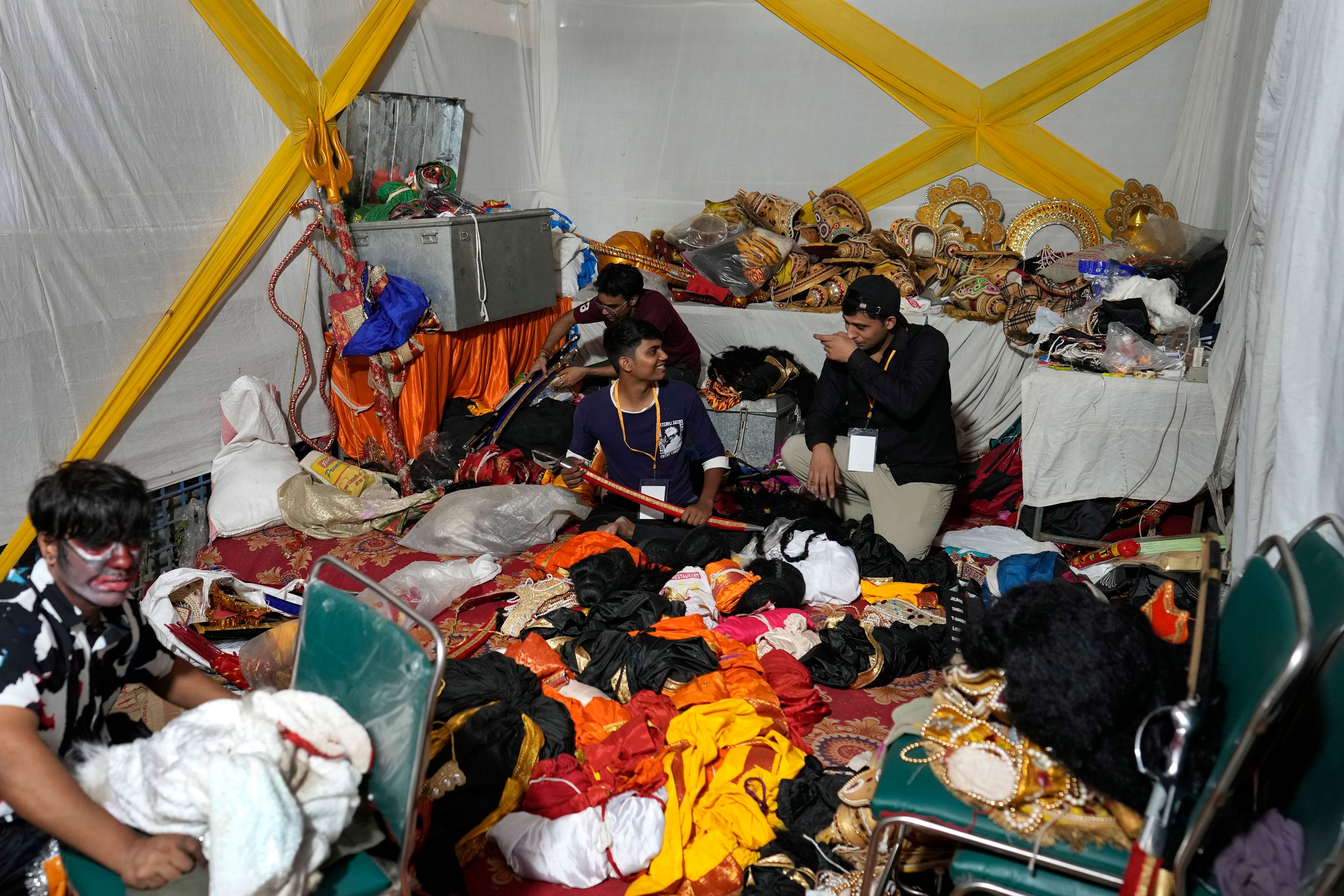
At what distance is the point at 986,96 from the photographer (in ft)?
19.1

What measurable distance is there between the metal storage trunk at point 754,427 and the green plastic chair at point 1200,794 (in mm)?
3317

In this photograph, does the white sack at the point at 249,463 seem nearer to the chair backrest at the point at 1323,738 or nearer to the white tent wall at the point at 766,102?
the white tent wall at the point at 766,102

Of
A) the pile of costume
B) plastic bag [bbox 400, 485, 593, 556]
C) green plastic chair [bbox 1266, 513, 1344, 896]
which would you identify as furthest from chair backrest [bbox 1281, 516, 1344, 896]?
plastic bag [bbox 400, 485, 593, 556]

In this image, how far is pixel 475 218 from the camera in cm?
520

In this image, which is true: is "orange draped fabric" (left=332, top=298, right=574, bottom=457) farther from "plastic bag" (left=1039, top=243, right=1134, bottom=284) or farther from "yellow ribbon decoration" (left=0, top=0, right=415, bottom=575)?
"plastic bag" (left=1039, top=243, right=1134, bottom=284)

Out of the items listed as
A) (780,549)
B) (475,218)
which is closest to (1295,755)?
(780,549)

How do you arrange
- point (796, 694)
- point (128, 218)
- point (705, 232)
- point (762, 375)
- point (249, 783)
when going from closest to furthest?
point (249, 783)
point (796, 694)
point (128, 218)
point (762, 375)
point (705, 232)

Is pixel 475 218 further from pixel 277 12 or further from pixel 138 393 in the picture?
pixel 138 393

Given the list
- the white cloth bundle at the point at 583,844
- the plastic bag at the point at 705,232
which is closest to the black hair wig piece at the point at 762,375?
the plastic bag at the point at 705,232

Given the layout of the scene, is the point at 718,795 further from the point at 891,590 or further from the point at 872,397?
the point at 872,397

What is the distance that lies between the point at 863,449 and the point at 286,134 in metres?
3.46

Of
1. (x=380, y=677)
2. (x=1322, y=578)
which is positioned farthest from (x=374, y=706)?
(x=1322, y=578)

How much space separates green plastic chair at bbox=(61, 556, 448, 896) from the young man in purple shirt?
207 centimetres

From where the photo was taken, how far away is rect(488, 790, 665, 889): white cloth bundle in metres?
2.11
